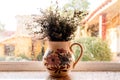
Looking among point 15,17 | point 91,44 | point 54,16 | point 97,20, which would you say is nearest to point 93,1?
point 97,20

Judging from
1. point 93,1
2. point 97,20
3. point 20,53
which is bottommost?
point 20,53

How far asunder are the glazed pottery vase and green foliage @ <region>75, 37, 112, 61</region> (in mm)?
281

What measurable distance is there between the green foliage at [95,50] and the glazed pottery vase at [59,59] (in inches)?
11.1

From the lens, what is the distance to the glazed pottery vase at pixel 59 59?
135 centimetres

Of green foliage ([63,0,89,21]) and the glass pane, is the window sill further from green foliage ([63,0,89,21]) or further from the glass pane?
green foliage ([63,0,89,21])

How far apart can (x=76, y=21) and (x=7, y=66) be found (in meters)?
0.54

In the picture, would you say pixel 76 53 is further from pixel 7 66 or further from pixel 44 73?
pixel 7 66

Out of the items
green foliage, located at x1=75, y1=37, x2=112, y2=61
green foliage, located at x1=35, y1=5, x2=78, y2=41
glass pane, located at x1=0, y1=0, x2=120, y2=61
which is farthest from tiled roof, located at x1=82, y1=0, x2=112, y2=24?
green foliage, located at x1=35, y1=5, x2=78, y2=41

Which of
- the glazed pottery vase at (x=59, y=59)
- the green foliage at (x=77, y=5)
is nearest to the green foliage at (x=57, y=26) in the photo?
the glazed pottery vase at (x=59, y=59)

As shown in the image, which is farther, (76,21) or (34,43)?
(34,43)

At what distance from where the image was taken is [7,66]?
5.30ft

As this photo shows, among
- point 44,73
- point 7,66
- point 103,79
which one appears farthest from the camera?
point 7,66

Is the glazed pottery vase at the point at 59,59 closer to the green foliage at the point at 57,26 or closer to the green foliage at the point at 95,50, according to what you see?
the green foliage at the point at 57,26

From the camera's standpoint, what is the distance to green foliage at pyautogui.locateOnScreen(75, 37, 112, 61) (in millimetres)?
1656
